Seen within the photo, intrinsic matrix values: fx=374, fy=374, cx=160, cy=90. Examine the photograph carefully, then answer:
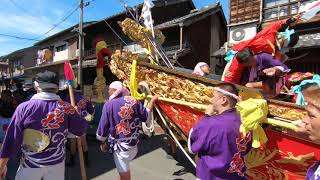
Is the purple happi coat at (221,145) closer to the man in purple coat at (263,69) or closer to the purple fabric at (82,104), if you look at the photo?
the man in purple coat at (263,69)

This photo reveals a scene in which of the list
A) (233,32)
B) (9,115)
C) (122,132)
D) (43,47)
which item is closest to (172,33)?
(233,32)

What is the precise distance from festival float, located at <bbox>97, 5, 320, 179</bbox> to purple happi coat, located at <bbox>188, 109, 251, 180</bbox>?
2.7 inches

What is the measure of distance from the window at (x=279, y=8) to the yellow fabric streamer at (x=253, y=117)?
9.23 meters

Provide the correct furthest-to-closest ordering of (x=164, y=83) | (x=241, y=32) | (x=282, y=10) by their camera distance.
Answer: (x=241, y=32), (x=282, y=10), (x=164, y=83)

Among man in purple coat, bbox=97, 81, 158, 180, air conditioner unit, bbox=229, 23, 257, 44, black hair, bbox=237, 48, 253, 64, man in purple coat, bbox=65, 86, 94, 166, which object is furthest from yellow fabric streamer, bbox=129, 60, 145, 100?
air conditioner unit, bbox=229, 23, 257, 44

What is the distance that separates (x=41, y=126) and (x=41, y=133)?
7 cm

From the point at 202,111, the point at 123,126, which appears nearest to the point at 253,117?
the point at 202,111

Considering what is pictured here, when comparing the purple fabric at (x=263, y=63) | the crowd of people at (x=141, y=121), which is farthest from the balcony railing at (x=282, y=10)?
the purple fabric at (x=263, y=63)

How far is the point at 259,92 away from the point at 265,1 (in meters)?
9.71

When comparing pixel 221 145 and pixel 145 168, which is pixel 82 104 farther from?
pixel 221 145

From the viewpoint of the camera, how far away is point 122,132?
4.87 metres

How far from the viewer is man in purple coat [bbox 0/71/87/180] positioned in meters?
3.53

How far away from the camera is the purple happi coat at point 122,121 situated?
488cm

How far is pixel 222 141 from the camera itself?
2.95 m
